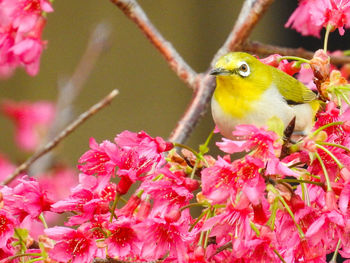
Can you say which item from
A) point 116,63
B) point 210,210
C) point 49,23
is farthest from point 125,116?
point 210,210

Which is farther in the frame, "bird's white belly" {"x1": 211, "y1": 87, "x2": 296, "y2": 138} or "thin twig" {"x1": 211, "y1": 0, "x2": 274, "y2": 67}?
"thin twig" {"x1": 211, "y1": 0, "x2": 274, "y2": 67}

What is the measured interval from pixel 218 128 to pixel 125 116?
8.47 ft

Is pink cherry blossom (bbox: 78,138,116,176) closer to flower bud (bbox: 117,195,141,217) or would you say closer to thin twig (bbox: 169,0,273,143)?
flower bud (bbox: 117,195,141,217)

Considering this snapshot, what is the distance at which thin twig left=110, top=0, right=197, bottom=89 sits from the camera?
5.29ft

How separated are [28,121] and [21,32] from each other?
172 centimetres

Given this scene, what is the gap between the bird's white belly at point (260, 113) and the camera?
1200mm

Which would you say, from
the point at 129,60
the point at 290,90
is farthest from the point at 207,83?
the point at 129,60

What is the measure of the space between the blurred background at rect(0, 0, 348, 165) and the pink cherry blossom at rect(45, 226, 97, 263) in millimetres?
2754

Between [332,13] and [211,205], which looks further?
[332,13]

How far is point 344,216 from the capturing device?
0.92 m

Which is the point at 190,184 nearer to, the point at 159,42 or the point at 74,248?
the point at 74,248

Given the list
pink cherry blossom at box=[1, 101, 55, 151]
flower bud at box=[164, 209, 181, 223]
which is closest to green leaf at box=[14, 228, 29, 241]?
flower bud at box=[164, 209, 181, 223]

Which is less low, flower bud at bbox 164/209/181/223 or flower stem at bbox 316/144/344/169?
flower bud at bbox 164/209/181/223

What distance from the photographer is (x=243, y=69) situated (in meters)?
1.23
